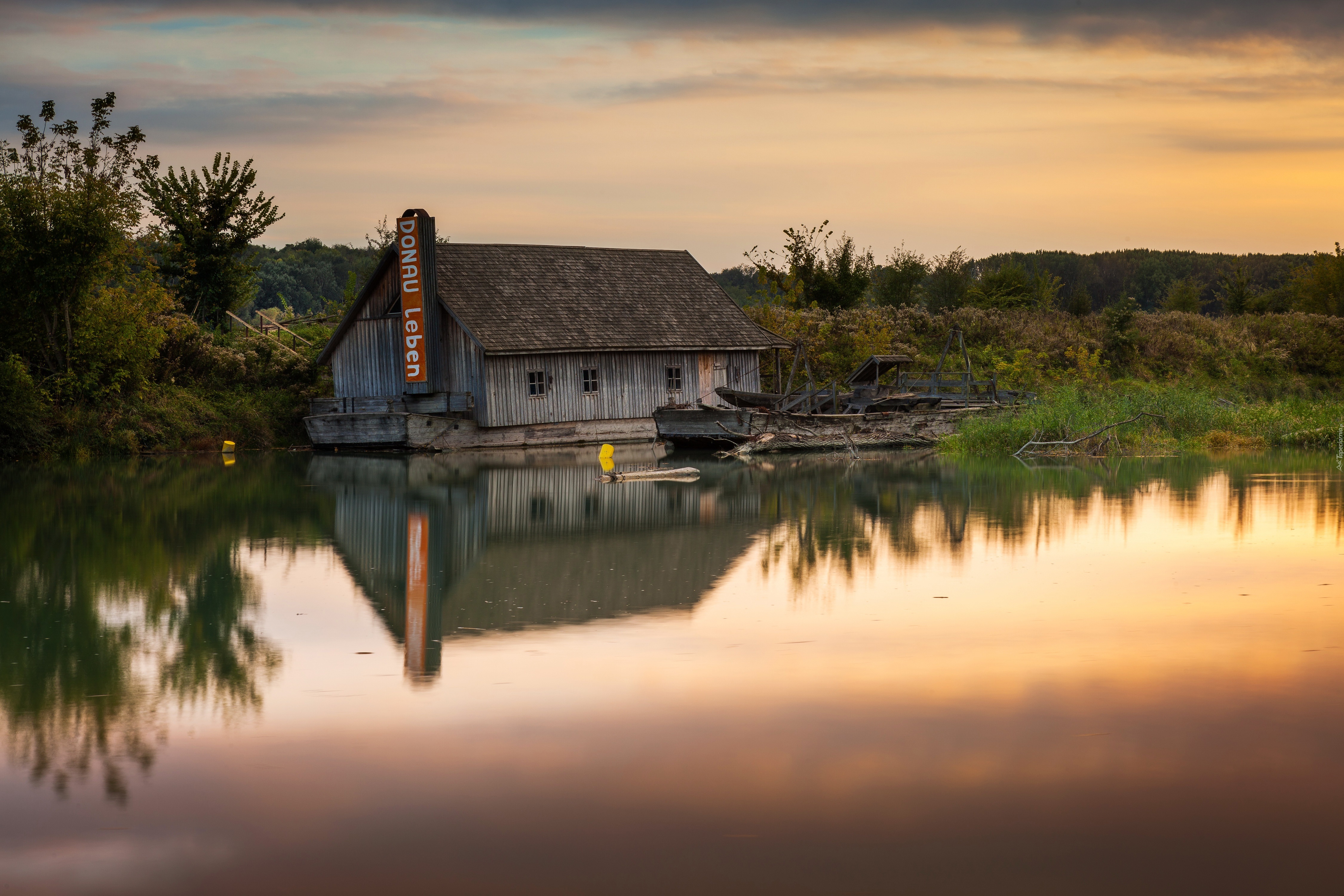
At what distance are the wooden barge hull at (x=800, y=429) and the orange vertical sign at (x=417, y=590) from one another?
45.8 feet

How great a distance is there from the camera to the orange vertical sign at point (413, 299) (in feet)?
109

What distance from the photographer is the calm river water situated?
18.4 ft

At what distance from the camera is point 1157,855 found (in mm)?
5605

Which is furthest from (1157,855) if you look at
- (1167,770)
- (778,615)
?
(778,615)

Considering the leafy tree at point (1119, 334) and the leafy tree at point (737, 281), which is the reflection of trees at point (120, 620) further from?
the leafy tree at point (737, 281)

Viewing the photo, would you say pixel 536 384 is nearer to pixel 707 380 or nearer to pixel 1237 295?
pixel 707 380

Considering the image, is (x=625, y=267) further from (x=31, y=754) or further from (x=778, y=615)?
(x=31, y=754)

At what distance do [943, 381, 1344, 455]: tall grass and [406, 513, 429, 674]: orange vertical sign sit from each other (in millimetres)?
15710

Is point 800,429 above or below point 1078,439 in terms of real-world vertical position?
above

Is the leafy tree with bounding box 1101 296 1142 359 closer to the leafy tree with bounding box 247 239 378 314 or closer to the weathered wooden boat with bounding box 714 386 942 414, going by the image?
the weathered wooden boat with bounding box 714 386 942 414

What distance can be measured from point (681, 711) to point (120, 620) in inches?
226

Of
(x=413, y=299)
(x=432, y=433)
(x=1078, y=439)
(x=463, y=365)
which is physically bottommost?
(x=1078, y=439)

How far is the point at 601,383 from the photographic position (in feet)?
118

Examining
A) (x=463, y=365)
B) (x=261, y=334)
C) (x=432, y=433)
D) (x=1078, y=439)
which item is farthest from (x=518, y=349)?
(x=1078, y=439)
